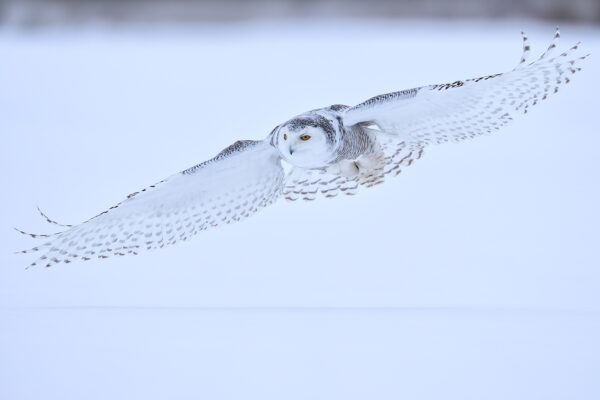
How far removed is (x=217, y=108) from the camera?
177 centimetres

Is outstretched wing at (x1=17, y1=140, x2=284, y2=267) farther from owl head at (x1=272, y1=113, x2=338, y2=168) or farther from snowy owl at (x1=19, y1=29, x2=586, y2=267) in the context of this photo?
owl head at (x1=272, y1=113, x2=338, y2=168)

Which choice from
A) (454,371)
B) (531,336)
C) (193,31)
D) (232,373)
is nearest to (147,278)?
(232,373)

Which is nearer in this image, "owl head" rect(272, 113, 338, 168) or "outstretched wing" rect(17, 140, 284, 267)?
"owl head" rect(272, 113, 338, 168)

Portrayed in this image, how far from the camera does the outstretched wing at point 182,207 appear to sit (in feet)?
4.29

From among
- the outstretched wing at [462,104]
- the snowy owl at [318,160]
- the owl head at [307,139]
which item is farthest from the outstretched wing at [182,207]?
the outstretched wing at [462,104]

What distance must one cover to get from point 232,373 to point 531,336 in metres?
0.66

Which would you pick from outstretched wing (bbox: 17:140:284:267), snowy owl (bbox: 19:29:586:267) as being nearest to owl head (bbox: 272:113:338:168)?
snowy owl (bbox: 19:29:586:267)

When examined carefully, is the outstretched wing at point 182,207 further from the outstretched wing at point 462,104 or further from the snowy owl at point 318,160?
the outstretched wing at point 462,104

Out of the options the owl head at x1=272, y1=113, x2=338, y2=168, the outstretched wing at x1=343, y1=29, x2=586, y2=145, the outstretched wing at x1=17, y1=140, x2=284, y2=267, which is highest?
the outstretched wing at x1=343, y1=29, x2=586, y2=145

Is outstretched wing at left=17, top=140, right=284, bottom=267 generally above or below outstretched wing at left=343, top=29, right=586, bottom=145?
below

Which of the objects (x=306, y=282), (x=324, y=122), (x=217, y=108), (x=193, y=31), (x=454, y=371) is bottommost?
(x=454, y=371)

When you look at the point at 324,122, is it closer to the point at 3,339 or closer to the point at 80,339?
the point at 80,339

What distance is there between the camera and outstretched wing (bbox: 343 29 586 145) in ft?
4.00

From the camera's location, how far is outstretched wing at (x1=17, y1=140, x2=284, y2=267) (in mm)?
1308
